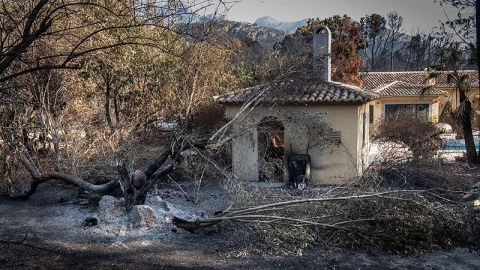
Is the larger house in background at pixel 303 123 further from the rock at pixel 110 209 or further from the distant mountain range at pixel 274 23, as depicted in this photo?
the distant mountain range at pixel 274 23

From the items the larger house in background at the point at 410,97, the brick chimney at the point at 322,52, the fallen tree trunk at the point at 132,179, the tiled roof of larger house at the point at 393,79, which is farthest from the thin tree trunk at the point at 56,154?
the tiled roof of larger house at the point at 393,79

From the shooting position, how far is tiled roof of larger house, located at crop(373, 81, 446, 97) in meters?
30.7

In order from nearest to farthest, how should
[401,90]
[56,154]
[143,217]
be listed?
[143,217] < [56,154] < [401,90]

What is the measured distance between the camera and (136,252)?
7.66 m

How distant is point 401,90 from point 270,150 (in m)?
19.8

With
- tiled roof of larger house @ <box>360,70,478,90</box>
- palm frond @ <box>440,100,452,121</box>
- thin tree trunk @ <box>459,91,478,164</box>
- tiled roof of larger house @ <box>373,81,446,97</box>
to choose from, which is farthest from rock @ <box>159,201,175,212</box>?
tiled roof of larger house @ <box>360,70,478,90</box>

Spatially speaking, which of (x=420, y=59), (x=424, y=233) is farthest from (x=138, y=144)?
(x=420, y=59)

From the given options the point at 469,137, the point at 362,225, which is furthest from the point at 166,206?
the point at 469,137

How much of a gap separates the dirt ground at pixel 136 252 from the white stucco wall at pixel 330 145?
4395mm

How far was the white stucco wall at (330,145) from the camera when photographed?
44.9 ft

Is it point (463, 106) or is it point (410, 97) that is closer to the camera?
point (463, 106)

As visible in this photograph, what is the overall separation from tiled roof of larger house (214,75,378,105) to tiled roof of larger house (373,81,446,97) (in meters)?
17.4

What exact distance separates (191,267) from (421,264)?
3595mm

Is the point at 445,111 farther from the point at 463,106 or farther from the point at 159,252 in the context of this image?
the point at 159,252
